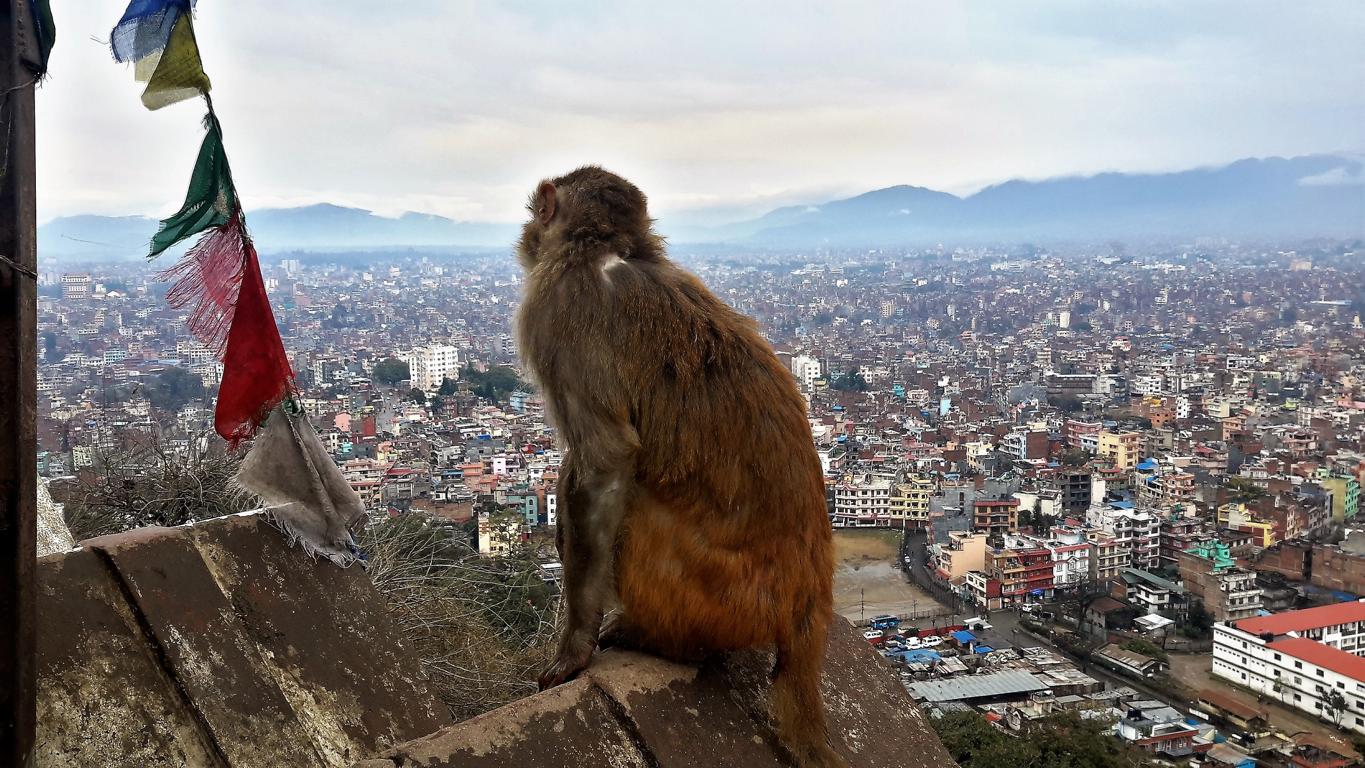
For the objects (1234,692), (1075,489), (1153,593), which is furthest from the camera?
(1075,489)

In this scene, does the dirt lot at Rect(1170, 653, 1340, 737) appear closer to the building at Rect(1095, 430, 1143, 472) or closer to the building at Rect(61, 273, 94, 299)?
the building at Rect(1095, 430, 1143, 472)

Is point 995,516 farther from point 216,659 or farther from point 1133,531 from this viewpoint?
point 216,659

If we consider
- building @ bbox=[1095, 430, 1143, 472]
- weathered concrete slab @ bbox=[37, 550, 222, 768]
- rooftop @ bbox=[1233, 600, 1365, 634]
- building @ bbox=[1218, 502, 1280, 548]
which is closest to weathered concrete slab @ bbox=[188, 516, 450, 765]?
weathered concrete slab @ bbox=[37, 550, 222, 768]

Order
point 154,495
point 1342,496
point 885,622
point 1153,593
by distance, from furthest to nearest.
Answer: point 1342,496 → point 1153,593 → point 885,622 → point 154,495

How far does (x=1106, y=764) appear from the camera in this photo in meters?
12.1

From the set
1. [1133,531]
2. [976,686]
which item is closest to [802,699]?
[976,686]

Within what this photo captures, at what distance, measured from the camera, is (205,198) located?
2535mm

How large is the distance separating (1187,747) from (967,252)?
121927mm

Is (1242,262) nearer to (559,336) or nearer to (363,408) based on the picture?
(363,408)

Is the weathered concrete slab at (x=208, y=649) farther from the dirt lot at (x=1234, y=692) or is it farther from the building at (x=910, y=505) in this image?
the building at (x=910, y=505)

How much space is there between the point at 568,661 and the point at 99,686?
3.08 feet

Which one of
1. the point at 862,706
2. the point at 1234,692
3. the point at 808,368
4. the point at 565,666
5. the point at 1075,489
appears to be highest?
the point at 565,666

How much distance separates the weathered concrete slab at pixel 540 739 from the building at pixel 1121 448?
133ft

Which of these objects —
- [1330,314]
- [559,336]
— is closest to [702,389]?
[559,336]
